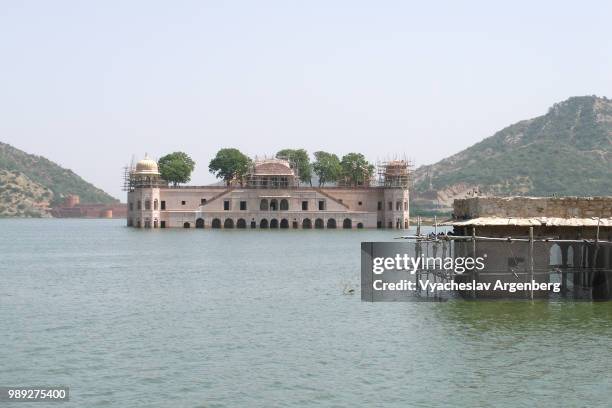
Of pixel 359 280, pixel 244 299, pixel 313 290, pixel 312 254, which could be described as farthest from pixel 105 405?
pixel 312 254

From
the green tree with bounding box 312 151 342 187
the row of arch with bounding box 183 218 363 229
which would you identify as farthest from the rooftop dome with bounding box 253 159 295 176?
the green tree with bounding box 312 151 342 187

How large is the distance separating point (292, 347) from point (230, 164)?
359 feet

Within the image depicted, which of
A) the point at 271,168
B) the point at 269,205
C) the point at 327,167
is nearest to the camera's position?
the point at 269,205

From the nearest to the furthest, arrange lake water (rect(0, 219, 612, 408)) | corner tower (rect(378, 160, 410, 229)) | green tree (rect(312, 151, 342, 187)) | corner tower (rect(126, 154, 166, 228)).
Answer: lake water (rect(0, 219, 612, 408)) → corner tower (rect(126, 154, 166, 228)) → corner tower (rect(378, 160, 410, 229)) → green tree (rect(312, 151, 342, 187))

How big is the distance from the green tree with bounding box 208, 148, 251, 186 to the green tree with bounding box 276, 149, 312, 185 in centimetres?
647

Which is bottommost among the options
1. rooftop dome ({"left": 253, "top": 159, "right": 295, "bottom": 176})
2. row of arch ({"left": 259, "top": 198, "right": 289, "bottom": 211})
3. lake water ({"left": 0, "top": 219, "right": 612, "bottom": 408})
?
lake water ({"left": 0, "top": 219, "right": 612, "bottom": 408})

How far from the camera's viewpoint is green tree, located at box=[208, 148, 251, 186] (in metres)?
132

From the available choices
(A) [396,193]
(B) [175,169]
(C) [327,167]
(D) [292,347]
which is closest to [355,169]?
(C) [327,167]

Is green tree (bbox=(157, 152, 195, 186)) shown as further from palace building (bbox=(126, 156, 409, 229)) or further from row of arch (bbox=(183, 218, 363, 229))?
row of arch (bbox=(183, 218, 363, 229))

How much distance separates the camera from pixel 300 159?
13725cm

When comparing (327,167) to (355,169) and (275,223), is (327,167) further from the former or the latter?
(275,223)

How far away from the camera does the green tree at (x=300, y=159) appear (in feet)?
448

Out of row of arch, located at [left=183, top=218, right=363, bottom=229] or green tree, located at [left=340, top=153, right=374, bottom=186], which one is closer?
row of arch, located at [left=183, top=218, right=363, bottom=229]

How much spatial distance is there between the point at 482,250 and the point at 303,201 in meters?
91.4
